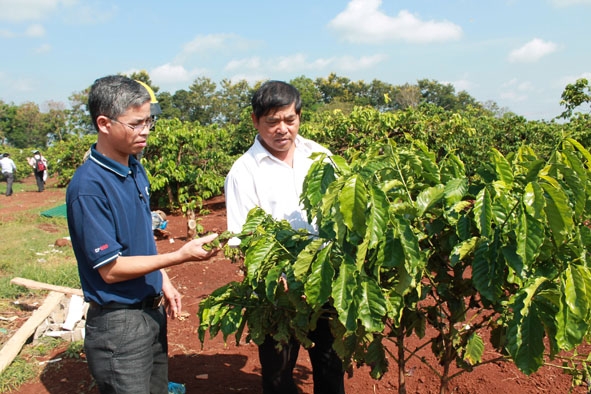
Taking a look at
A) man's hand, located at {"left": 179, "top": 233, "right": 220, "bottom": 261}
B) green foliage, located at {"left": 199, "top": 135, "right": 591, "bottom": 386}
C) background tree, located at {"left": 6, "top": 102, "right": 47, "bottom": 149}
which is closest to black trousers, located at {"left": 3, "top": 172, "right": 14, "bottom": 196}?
green foliage, located at {"left": 199, "top": 135, "right": 591, "bottom": 386}

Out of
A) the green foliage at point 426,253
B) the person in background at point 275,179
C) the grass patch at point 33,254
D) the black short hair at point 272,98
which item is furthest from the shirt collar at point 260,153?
the grass patch at point 33,254

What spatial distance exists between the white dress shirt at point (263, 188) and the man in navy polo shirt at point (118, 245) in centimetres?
39

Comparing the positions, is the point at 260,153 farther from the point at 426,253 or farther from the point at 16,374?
the point at 16,374

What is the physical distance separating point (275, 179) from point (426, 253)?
846 millimetres

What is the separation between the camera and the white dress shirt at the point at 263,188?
2.22 meters

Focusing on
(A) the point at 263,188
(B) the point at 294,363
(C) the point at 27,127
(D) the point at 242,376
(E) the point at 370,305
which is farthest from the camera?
(C) the point at 27,127

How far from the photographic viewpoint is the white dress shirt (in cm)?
222

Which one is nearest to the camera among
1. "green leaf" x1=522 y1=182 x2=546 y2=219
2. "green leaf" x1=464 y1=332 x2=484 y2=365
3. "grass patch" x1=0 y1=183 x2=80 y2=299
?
"green leaf" x1=522 y1=182 x2=546 y2=219

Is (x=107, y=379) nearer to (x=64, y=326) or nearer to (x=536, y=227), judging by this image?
(x=536, y=227)

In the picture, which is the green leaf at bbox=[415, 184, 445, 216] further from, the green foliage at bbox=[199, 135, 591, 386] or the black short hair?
the black short hair

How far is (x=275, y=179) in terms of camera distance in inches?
89.4

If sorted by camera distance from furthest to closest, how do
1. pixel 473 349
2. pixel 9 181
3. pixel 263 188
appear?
pixel 9 181
pixel 263 188
pixel 473 349

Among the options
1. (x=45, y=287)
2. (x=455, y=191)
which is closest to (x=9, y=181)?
(x=45, y=287)

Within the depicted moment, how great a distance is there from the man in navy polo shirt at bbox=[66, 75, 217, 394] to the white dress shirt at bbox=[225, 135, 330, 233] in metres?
0.39
